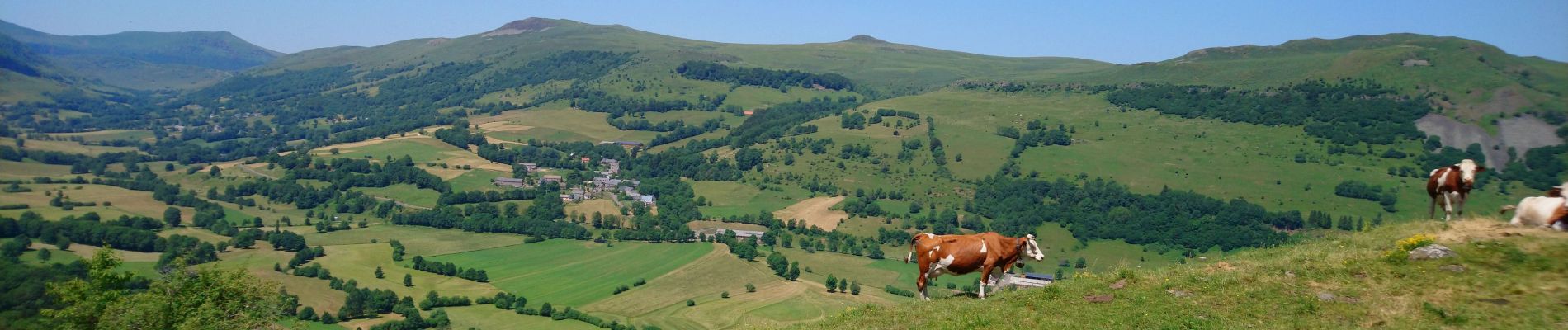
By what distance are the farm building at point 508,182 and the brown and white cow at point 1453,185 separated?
12393 centimetres

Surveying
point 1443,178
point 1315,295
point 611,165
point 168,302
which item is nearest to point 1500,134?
point 1443,178

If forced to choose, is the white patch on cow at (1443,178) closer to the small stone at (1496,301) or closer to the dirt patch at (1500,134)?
the small stone at (1496,301)

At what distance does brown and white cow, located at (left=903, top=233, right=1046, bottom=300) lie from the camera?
20.0 metres

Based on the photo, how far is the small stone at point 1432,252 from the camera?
56.3 ft

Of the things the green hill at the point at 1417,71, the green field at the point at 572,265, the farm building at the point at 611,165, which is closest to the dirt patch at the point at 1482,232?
the green field at the point at 572,265

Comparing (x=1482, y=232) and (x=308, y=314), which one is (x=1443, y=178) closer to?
(x=1482, y=232)

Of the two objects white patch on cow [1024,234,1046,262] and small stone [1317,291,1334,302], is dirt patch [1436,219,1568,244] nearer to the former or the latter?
small stone [1317,291,1334,302]

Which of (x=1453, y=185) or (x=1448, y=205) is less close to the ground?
(x=1453, y=185)

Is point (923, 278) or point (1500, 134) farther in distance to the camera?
point (1500, 134)

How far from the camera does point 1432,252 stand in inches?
682

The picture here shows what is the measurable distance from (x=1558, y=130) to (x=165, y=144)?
25494cm

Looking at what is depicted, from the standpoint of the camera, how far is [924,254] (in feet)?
66.9

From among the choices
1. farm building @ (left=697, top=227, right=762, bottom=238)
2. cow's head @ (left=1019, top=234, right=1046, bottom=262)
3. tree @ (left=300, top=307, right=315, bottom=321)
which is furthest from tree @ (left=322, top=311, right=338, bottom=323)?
cow's head @ (left=1019, top=234, right=1046, bottom=262)

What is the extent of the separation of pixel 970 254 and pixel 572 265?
73.2 metres
